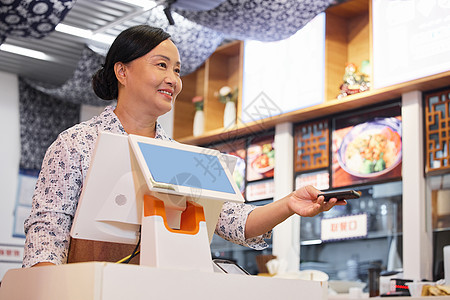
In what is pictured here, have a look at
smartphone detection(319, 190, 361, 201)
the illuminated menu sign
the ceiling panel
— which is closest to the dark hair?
smartphone detection(319, 190, 361, 201)

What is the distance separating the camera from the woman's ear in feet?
5.96

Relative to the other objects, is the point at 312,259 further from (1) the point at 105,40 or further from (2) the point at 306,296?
(2) the point at 306,296

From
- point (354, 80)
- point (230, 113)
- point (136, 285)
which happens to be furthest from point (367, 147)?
point (136, 285)

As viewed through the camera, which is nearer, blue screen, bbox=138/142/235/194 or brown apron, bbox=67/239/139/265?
blue screen, bbox=138/142/235/194

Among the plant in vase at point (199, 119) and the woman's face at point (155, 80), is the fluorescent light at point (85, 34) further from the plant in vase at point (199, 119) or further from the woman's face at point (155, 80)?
the woman's face at point (155, 80)

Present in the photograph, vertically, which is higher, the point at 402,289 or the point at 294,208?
the point at 294,208

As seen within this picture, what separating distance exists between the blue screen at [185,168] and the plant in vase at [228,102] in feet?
13.2

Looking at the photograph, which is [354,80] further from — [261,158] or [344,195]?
[344,195]

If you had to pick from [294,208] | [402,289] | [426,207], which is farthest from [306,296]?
[426,207]

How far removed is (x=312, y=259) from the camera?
197 inches

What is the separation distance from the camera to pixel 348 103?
4598mm

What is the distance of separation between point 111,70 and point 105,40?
13.4ft

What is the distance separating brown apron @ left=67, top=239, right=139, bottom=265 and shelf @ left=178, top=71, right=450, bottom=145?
1.92m

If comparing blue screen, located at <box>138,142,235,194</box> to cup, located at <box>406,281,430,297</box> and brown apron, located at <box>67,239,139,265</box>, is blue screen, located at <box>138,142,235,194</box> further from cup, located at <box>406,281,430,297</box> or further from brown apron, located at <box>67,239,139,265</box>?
cup, located at <box>406,281,430,297</box>
